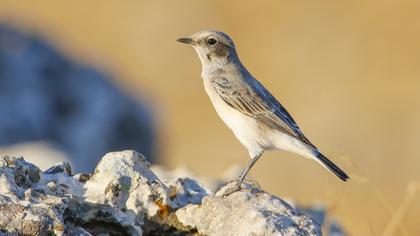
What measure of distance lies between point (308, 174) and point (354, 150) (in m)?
1.82

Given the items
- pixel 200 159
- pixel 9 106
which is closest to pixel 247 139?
pixel 9 106

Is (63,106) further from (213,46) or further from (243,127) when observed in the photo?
(243,127)

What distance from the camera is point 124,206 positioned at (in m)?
6.43

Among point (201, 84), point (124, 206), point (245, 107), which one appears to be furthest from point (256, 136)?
point (201, 84)

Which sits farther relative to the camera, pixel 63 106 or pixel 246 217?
pixel 63 106

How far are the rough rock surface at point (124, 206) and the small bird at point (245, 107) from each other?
79.2 inches

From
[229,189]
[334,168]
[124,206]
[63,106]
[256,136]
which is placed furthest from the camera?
[63,106]

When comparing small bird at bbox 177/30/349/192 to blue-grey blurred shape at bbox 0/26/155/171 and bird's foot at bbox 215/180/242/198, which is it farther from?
blue-grey blurred shape at bbox 0/26/155/171

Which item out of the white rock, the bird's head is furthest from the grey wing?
the white rock

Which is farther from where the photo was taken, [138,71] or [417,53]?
[138,71]

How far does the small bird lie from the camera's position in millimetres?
8828

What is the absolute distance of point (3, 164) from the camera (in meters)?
6.08

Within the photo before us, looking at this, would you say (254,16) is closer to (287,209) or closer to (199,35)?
(199,35)

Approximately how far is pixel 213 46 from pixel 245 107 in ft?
2.39
